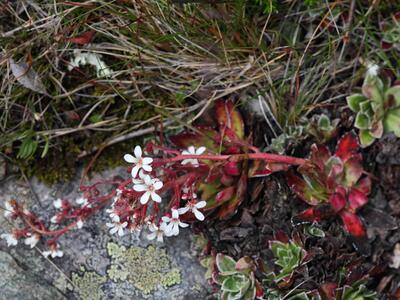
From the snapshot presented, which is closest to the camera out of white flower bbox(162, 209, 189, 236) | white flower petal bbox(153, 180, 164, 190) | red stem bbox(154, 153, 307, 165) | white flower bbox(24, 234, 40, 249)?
white flower petal bbox(153, 180, 164, 190)

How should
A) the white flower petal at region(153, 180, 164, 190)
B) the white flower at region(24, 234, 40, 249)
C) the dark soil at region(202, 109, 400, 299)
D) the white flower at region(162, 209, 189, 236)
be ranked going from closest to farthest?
the white flower petal at region(153, 180, 164, 190), the white flower at region(162, 209, 189, 236), the dark soil at region(202, 109, 400, 299), the white flower at region(24, 234, 40, 249)

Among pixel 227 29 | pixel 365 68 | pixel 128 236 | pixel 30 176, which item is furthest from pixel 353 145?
pixel 30 176

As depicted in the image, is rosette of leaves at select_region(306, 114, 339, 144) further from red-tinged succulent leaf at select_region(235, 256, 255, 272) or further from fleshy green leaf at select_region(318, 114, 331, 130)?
red-tinged succulent leaf at select_region(235, 256, 255, 272)

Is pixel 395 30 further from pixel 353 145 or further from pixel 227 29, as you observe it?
pixel 227 29

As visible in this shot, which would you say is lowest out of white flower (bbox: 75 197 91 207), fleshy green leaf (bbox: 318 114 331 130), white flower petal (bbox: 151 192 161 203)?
white flower (bbox: 75 197 91 207)

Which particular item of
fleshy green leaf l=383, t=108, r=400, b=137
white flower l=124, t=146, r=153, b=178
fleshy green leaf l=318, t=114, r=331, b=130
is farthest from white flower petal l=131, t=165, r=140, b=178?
fleshy green leaf l=383, t=108, r=400, b=137

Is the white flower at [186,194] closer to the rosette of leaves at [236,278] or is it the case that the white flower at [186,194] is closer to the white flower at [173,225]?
the white flower at [173,225]
